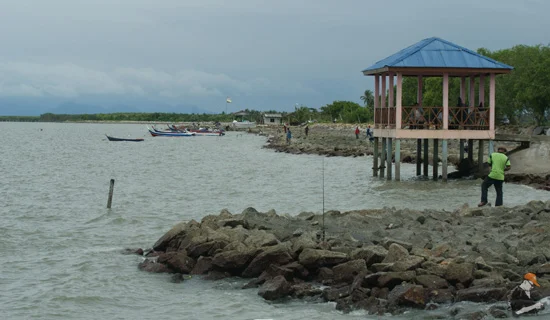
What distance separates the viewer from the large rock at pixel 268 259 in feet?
43.2

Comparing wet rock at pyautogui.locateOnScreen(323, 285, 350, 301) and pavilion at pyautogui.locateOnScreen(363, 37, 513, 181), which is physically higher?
pavilion at pyautogui.locateOnScreen(363, 37, 513, 181)

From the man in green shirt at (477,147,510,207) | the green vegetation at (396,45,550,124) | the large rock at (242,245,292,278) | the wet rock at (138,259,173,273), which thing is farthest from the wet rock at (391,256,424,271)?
the green vegetation at (396,45,550,124)

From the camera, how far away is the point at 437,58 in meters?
28.5

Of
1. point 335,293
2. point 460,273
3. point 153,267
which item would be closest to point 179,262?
point 153,267

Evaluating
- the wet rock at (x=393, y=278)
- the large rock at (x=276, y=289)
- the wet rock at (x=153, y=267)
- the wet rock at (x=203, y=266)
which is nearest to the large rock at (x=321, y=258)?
the large rock at (x=276, y=289)

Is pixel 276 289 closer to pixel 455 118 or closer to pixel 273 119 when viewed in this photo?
pixel 455 118

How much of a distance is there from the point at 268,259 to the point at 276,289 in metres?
1.13

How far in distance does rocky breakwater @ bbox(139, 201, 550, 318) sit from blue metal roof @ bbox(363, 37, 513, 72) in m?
11.6

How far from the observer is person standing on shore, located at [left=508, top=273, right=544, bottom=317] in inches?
428

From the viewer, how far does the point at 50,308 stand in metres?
12.7

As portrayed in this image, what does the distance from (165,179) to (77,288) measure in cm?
2516

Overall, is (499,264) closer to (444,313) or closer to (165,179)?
(444,313)

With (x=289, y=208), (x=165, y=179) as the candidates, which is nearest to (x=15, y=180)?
(x=165, y=179)

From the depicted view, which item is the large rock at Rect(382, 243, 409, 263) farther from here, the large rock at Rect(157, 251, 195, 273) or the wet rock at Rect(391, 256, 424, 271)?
the large rock at Rect(157, 251, 195, 273)
